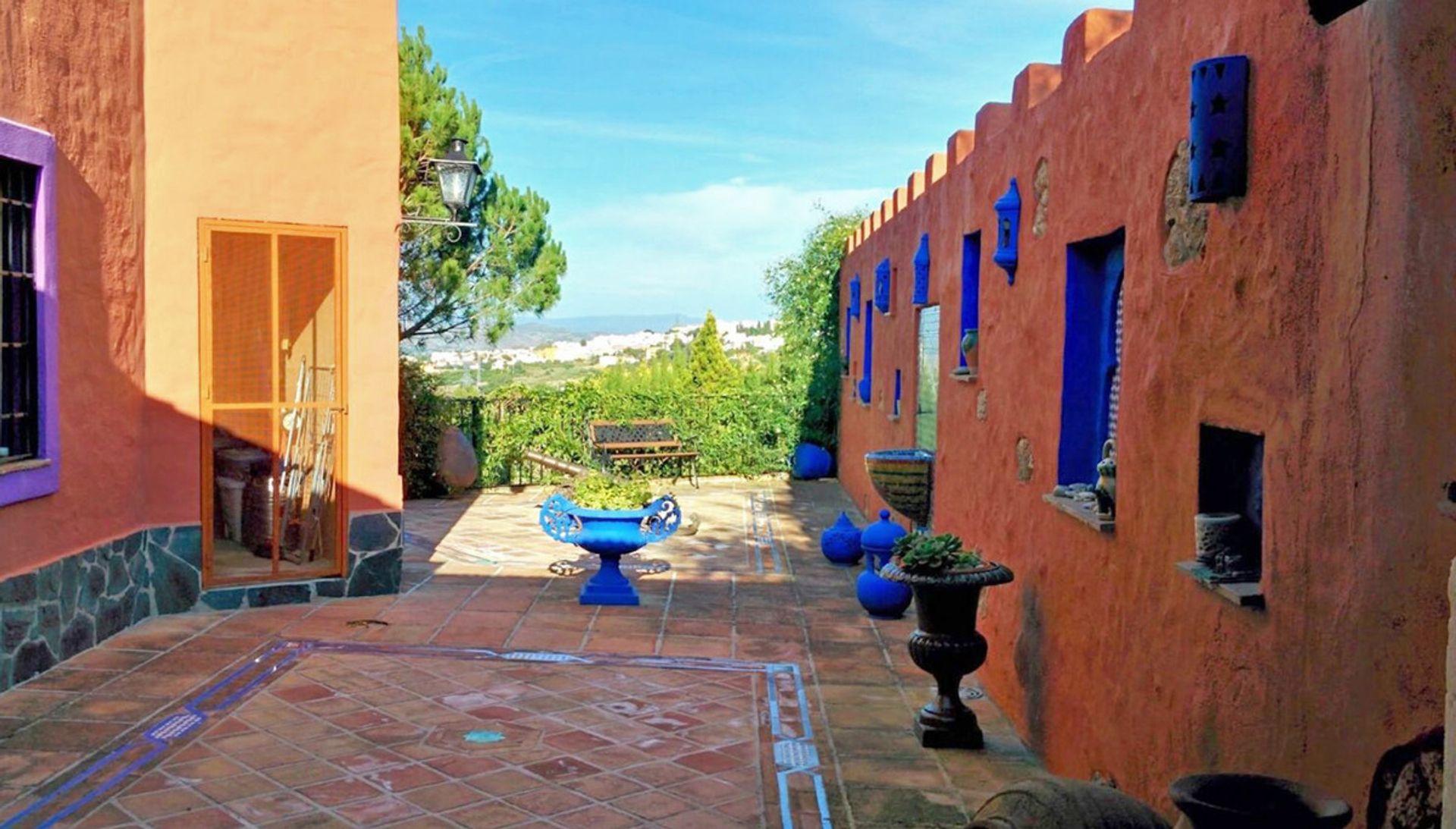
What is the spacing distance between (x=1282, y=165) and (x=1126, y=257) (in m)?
1.42

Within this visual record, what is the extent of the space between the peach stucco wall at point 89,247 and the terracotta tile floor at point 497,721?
31.4 inches

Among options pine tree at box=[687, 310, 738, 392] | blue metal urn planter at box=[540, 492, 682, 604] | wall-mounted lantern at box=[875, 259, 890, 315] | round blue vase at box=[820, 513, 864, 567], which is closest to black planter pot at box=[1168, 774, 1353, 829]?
blue metal urn planter at box=[540, 492, 682, 604]

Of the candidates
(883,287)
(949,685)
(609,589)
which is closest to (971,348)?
(949,685)

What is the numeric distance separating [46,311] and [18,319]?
0.14 metres

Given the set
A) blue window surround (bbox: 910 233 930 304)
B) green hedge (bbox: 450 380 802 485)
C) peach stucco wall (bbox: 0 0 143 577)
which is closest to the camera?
peach stucco wall (bbox: 0 0 143 577)

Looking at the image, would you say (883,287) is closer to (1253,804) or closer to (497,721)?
(497,721)

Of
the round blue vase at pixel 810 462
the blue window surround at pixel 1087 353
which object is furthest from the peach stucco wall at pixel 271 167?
the round blue vase at pixel 810 462

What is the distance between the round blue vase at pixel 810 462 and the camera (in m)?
16.5

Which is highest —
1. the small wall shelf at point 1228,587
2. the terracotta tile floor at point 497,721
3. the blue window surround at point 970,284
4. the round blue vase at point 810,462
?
the blue window surround at point 970,284

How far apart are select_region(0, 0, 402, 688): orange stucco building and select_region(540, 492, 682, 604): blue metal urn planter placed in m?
1.18

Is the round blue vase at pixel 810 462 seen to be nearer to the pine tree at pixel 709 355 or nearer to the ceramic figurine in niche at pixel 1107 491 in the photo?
the pine tree at pixel 709 355

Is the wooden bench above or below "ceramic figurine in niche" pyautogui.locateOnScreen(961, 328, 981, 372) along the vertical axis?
below

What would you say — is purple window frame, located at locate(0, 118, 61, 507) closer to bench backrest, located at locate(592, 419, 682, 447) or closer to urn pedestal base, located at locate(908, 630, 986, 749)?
urn pedestal base, located at locate(908, 630, 986, 749)

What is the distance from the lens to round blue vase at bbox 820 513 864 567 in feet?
32.1
